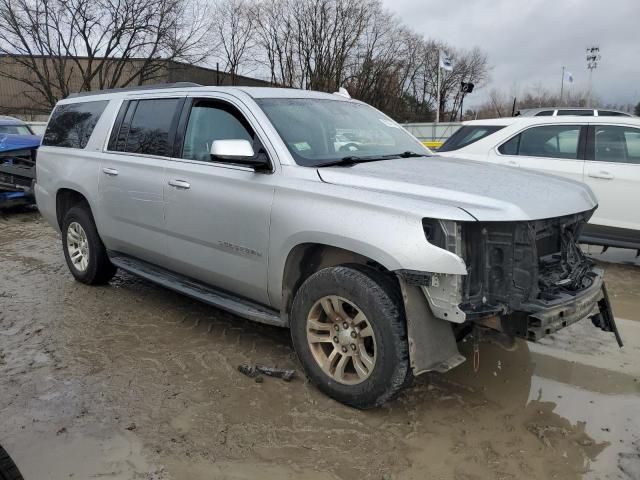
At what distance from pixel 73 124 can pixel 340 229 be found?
3823 millimetres

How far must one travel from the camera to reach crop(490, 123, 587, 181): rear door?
666cm

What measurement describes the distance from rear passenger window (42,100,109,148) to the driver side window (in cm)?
150

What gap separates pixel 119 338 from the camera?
446cm

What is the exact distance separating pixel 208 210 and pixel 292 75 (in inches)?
1651

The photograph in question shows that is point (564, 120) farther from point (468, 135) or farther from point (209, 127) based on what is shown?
point (209, 127)

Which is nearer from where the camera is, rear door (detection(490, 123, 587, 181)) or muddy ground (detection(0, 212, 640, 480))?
muddy ground (detection(0, 212, 640, 480))

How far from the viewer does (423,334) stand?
302 cm

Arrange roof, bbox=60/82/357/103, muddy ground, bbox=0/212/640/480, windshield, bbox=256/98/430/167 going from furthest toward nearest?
1. roof, bbox=60/82/357/103
2. windshield, bbox=256/98/430/167
3. muddy ground, bbox=0/212/640/480

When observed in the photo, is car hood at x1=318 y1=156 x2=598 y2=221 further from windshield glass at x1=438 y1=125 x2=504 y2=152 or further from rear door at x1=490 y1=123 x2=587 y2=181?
windshield glass at x1=438 y1=125 x2=504 y2=152

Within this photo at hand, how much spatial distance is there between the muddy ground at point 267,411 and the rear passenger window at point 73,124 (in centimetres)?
181

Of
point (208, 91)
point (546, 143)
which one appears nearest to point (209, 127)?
point (208, 91)

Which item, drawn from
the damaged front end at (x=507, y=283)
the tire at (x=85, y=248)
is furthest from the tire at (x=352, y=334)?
the tire at (x=85, y=248)

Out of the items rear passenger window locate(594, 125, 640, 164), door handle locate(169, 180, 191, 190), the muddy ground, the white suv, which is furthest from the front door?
rear passenger window locate(594, 125, 640, 164)

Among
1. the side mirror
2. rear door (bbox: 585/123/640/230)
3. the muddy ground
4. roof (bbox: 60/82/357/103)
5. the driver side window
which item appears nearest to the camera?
the muddy ground
